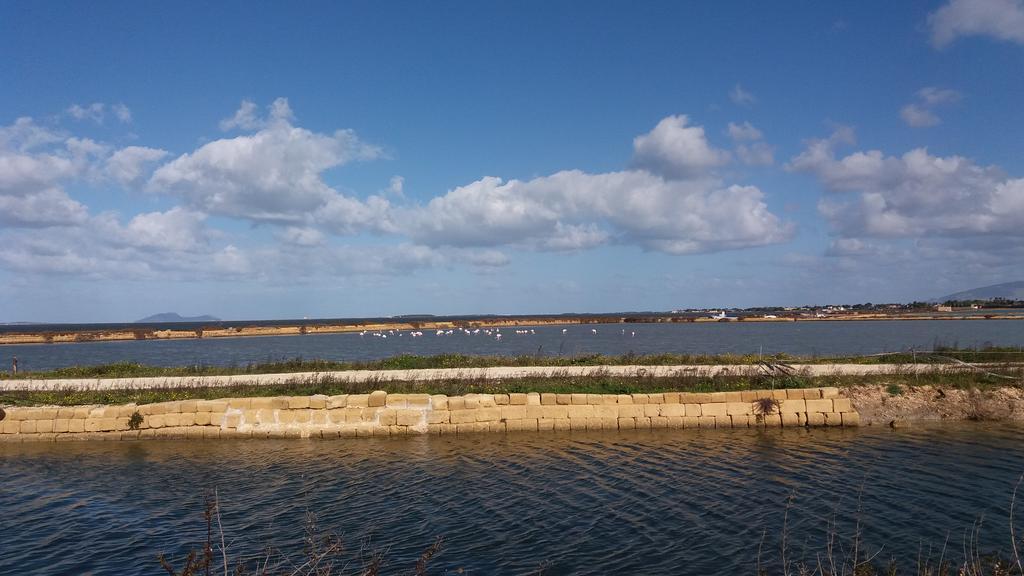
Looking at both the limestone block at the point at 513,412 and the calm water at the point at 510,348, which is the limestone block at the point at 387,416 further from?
the calm water at the point at 510,348

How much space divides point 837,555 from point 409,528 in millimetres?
6686

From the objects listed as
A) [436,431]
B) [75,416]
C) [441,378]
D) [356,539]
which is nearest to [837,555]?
[356,539]

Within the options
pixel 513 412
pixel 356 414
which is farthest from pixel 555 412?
pixel 356 414

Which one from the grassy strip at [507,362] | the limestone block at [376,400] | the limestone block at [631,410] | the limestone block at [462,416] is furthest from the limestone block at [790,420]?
the limestone block at [376,400]

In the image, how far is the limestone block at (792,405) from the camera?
1850cm

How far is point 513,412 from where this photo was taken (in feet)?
60.3

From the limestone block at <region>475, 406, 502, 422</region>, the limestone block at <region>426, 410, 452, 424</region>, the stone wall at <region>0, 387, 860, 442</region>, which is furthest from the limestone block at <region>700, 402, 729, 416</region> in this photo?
the limestone block at <region>426, 410, 452, 424</region>

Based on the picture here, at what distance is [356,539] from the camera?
984cm

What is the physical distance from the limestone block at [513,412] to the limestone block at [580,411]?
1378mm

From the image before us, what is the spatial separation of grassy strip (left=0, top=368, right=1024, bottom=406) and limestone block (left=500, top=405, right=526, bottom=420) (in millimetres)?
1018

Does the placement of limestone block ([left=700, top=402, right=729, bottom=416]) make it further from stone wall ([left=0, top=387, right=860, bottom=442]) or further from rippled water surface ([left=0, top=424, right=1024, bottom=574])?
rippled water surface ([left=0, top=424, right=1024, bottom=574])

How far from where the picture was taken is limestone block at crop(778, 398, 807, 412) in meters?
18.5

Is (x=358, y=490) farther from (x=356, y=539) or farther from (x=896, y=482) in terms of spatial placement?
(x=896, y=482)

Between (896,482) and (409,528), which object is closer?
(409,528)
